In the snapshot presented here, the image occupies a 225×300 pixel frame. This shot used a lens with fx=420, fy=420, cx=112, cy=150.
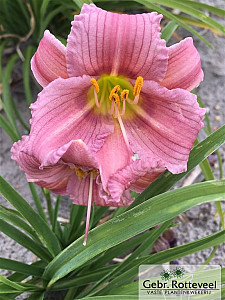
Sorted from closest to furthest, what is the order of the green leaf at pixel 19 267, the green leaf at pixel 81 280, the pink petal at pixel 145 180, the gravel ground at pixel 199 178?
the pink petal at pixel 145 180
the green leaf at pixel 19 267
the green leaf at pixel 81 280
the gravel ground at pixel 199 178

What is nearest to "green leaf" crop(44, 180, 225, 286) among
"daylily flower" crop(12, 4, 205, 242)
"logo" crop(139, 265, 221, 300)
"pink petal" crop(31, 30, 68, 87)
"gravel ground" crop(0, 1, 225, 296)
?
"daylily flower" crop(12, 4, 205, 242)

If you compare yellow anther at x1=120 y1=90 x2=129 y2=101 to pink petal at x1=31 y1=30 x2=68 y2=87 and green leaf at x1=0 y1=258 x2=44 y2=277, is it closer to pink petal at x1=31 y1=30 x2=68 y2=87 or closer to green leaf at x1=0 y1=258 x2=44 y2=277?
→ pink petal at x1=31 y1=30 x2=68 y2=87

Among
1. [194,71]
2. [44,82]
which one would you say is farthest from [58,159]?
[194,71]

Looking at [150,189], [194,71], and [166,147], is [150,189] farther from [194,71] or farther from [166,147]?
[194,71]

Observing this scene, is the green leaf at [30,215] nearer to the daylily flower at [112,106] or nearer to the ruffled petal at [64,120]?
the daylily flower at [112,106]

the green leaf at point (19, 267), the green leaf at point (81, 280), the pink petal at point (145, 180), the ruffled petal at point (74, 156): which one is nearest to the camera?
the ruffled petal at point (74, 156)

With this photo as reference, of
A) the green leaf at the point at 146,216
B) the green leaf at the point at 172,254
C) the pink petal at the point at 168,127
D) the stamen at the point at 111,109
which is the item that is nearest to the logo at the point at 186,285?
the green leaf at the point at 172,254

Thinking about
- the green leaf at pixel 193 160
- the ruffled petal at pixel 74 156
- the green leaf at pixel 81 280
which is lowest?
the green leaf at pixel 81 280

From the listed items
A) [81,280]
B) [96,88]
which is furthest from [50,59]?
[81,280]
